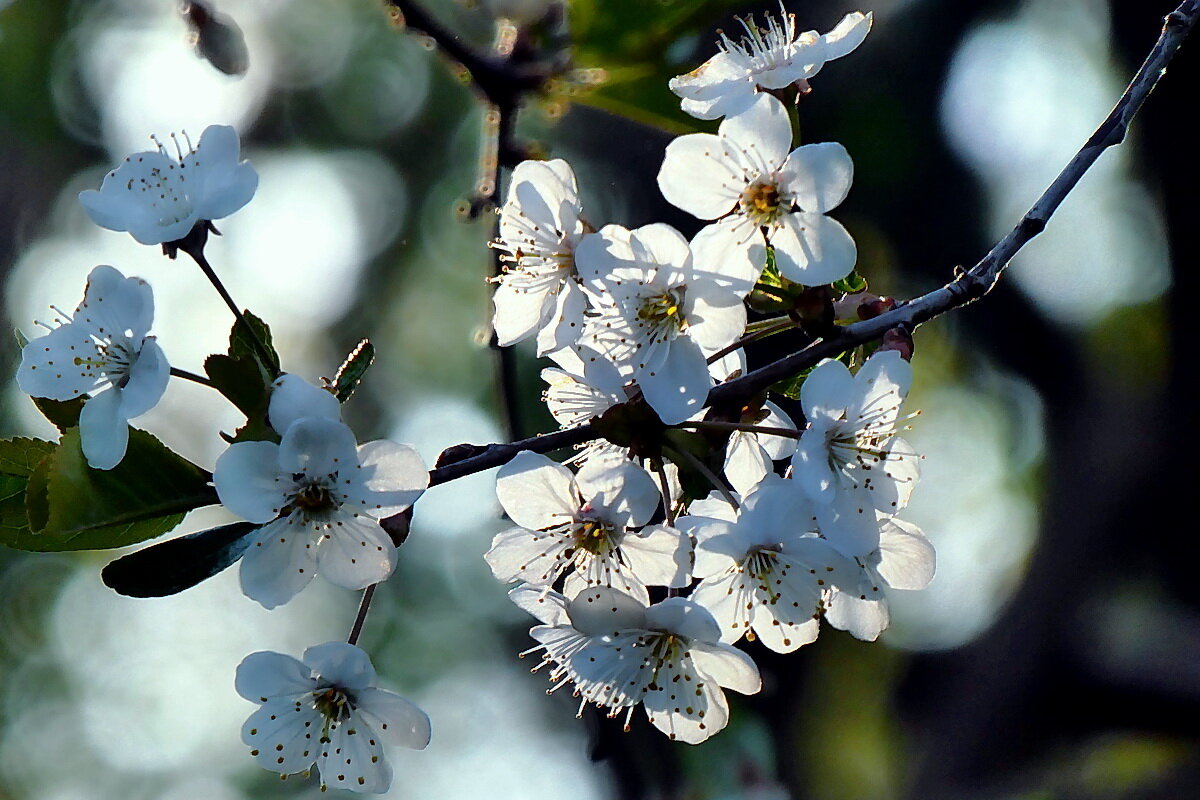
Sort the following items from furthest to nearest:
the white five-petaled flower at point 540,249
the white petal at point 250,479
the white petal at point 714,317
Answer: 1. the white five-petaled flower at point 540,249
2. the white petal at point 714,317
3. the white petal at point 250,479

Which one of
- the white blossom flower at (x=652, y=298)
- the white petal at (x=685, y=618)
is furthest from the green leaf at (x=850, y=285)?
the white petal at (x=685, y=618)

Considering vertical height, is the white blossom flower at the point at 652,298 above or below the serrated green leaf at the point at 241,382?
above

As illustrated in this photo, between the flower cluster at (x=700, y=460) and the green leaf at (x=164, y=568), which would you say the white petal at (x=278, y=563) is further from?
the flower cluster at (x=700, y=460)

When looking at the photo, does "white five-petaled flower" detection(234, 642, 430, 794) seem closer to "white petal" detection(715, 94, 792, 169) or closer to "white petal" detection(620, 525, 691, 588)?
"white petal" detection(620, 525, 691, 588)

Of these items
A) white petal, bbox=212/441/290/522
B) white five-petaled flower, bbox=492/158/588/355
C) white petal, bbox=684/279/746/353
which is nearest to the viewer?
white petal, bbox=212/441/290/522

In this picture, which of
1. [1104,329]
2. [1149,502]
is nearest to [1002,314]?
[1104,329]

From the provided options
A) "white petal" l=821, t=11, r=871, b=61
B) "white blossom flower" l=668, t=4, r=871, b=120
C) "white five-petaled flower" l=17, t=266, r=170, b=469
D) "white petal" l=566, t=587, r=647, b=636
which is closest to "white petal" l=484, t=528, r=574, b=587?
"white petal" l=566, t=587, r=647, b=636

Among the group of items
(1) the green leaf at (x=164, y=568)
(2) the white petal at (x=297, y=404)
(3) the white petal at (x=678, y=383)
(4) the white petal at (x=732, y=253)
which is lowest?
(1) the green leaf at (x=164, y=568)
